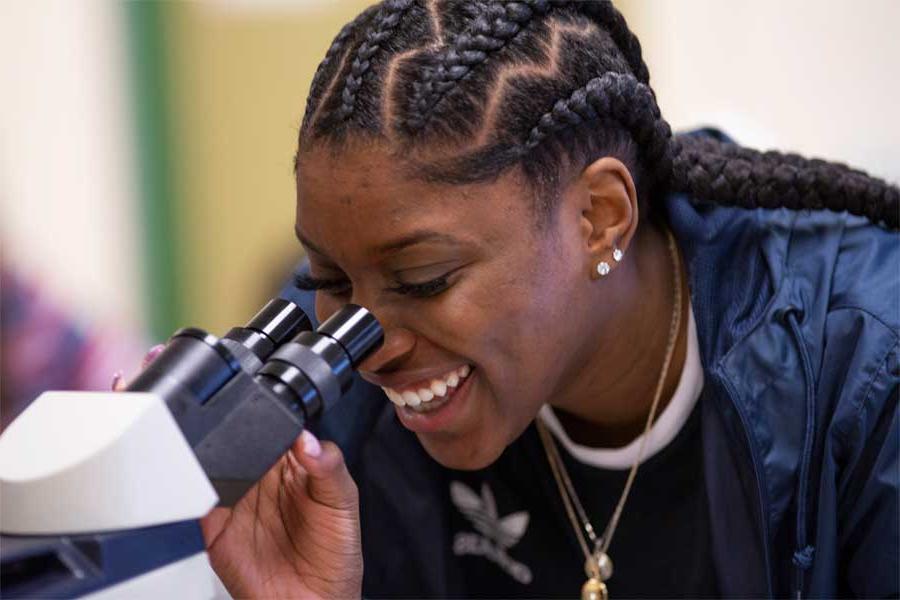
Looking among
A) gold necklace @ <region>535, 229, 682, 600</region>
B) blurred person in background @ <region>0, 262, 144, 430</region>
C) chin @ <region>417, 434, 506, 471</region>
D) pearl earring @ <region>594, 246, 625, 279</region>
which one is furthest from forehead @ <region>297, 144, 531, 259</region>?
blurred person in background @ <region>0, 262, 144, 430</region>

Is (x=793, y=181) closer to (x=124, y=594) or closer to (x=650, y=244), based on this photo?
(x=650, y=244)

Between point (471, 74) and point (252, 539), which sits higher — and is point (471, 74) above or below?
above

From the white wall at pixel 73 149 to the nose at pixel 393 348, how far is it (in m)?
1.67

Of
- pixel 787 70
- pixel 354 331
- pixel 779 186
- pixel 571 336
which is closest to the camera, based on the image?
pixel 354 331

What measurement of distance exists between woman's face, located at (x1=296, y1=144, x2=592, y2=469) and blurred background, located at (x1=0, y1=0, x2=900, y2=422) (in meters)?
1.46

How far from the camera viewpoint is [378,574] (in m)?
1.56

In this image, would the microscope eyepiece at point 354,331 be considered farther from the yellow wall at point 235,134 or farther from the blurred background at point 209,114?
the yellow wall at point 235,134

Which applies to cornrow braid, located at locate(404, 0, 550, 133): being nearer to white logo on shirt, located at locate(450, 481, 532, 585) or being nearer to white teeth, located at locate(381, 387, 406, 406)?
white teeth, located at locate(381, 387, 406, 406)

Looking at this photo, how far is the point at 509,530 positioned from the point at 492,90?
62 cm

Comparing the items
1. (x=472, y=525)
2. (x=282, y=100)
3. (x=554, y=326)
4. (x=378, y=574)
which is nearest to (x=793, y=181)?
(x=554, y=326)

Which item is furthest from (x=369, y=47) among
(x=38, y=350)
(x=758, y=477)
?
(x=38, y=350)

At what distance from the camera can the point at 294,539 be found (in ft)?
4.04

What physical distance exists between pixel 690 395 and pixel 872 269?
247 mm

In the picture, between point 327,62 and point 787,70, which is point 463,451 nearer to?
point 327,62
